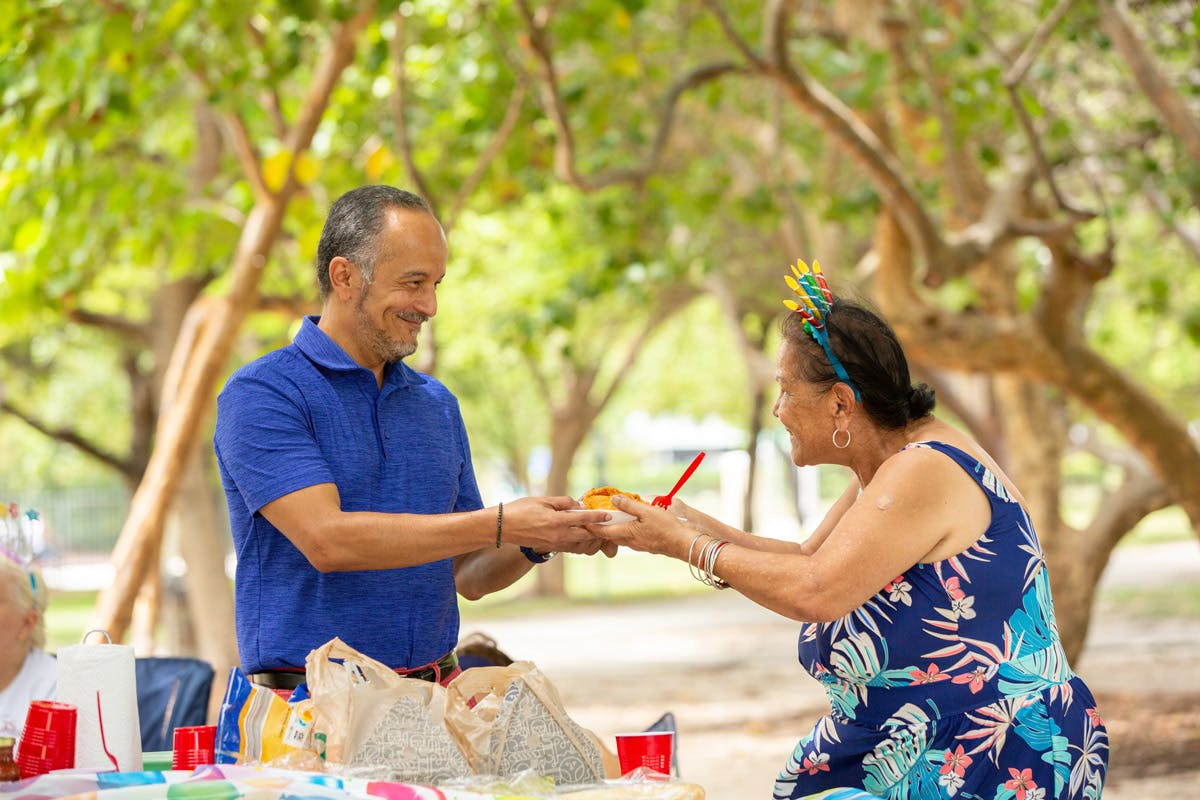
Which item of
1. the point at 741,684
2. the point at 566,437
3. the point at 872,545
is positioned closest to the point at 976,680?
the point at 872,545

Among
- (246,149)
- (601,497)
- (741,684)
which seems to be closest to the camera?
(601,497)

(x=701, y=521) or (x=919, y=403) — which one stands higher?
(x=919, y=403)

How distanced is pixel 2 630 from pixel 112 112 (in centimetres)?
357

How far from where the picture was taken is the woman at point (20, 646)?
157 inches

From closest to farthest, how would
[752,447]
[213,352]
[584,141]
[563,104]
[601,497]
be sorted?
[601,497], [563,104], [213,352], [584,141], [752,447]

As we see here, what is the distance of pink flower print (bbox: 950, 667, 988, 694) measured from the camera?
9.93 feet

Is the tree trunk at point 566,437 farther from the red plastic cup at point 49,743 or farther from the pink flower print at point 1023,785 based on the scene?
the red plastic cup at point 49,743

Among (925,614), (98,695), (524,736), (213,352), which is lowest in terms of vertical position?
(524,736)

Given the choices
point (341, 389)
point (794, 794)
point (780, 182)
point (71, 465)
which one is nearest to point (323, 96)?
point (780, 182)

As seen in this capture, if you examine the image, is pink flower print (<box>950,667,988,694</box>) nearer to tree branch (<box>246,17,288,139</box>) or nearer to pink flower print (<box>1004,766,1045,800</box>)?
pink flower print (<box>1004,766,1045,800</box>)

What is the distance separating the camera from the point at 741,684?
13.1m

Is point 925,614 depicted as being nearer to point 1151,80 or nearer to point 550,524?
point 550,524

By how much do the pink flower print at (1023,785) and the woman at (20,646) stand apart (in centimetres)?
261

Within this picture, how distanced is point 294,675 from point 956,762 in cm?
146
